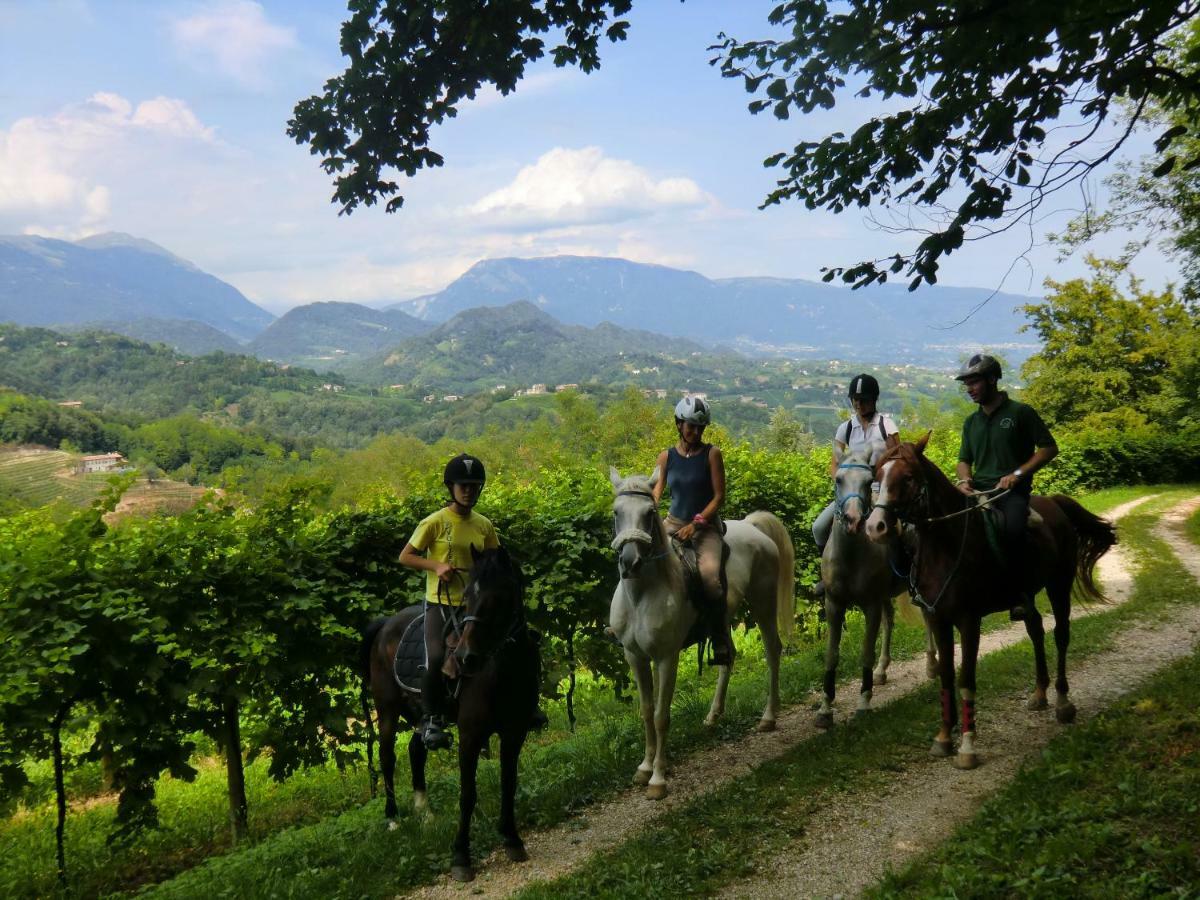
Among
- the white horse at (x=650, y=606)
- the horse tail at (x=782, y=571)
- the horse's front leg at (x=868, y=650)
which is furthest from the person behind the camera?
the horse tail at (x=782, y=571)

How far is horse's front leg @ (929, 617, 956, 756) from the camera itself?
22.9ft

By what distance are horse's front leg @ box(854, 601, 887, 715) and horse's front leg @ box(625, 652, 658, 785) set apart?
2473 mm

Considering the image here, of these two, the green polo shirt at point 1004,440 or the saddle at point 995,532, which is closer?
the saddle at point 995,532

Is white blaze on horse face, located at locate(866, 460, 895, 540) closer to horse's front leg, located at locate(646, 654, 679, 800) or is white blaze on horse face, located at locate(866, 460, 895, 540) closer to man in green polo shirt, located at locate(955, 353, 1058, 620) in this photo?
man in green polo shirt, located at locate(955, 353, 1058, 620)

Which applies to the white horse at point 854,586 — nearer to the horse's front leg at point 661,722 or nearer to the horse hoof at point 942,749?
the horse hoof at point 942,749

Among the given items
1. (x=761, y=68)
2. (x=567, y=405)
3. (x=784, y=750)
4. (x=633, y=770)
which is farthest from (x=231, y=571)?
(x=567, y=405)

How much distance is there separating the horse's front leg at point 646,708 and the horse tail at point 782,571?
2424 mm

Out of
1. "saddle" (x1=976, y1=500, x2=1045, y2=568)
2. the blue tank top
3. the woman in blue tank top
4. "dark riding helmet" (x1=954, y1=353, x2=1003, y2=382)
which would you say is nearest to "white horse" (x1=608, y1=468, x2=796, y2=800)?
the woman in blue tank top

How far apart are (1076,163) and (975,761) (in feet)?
16.3

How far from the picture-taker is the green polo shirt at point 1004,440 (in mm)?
7340

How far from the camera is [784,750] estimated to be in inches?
306

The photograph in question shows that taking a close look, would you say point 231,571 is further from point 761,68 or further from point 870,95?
point 870,95

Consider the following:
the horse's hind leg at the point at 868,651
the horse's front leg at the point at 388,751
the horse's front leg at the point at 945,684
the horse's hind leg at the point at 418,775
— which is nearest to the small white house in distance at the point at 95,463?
the horse's front leg at the point at 388,751

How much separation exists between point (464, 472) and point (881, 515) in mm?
3445
